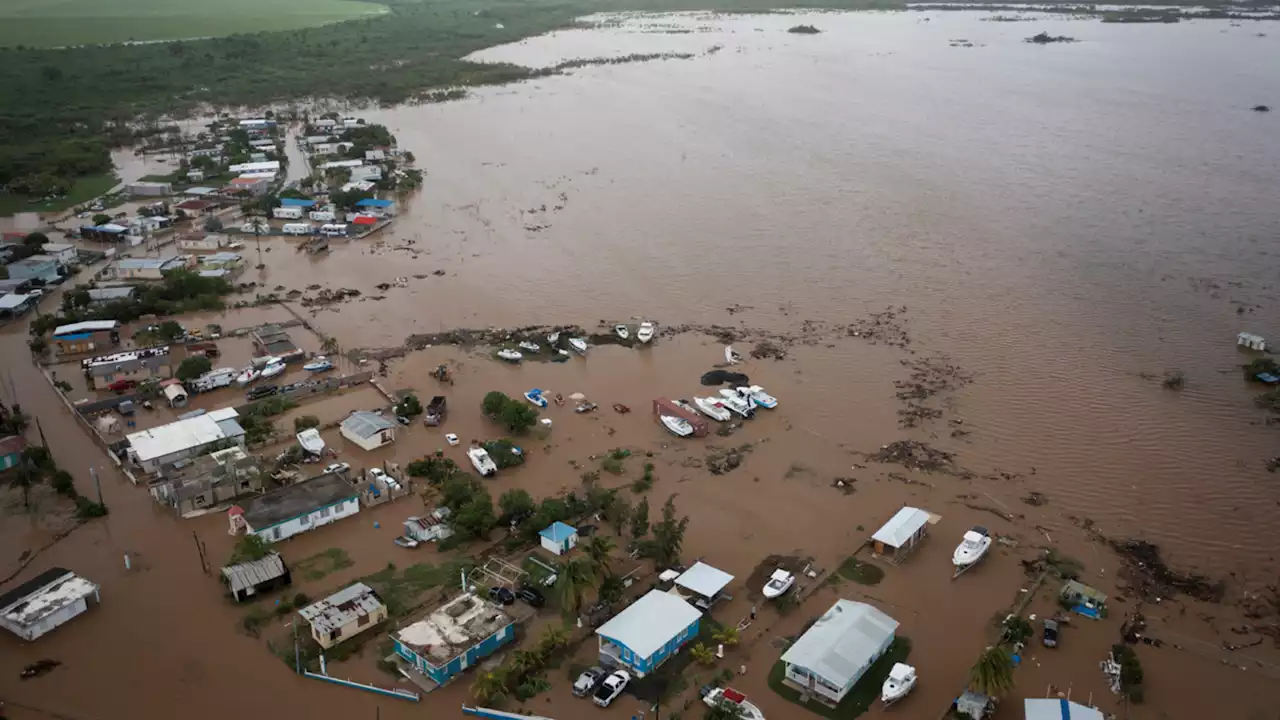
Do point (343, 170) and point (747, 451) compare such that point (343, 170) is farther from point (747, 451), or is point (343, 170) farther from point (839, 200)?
point (747, 451)

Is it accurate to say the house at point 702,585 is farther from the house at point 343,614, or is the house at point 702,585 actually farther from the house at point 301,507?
the house at point 301,507

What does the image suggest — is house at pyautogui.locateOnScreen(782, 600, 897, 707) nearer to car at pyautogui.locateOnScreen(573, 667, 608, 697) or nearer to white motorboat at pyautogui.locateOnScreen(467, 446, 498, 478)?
car at pyautogui.locateOnScreen(573, 667, 608, 697)

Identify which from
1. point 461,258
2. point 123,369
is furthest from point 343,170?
point 123,369

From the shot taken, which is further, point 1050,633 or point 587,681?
point 1050,633

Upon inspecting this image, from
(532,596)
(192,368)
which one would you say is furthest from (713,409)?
(192,368)

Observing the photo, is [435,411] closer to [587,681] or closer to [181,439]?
[181,439]

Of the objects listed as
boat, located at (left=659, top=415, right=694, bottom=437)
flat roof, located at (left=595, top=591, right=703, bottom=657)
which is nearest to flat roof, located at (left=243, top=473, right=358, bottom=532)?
flat roof, located at (left=595, top=591, right=703, bottom=657)

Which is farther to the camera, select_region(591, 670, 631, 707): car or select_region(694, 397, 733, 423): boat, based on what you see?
select_region(694, 397, 733, 423): boat
